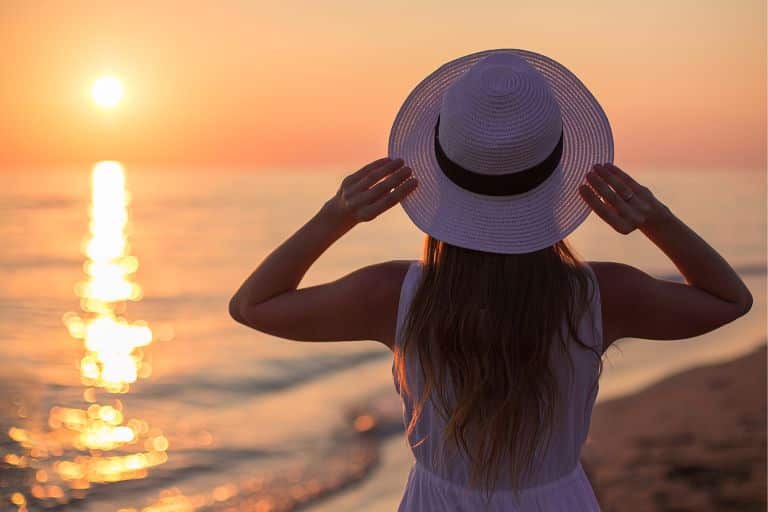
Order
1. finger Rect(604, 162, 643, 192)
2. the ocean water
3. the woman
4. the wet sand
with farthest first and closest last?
the ocean water < the wet sand < the woman < finger Rect(604, 162, 643, 192)

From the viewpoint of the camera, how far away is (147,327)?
47.3ft

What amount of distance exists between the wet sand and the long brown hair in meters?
4.49

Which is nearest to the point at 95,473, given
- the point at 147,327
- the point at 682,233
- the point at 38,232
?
the point at 682,233

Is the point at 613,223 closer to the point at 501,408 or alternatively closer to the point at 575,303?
the point at 575,303

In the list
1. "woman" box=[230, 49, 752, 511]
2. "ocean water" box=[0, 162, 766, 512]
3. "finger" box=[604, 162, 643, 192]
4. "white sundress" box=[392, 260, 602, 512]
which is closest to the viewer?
"finger" box=[604, 162, 643, 192]

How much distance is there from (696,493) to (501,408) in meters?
4.83

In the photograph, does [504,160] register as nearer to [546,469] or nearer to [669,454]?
[546,469]

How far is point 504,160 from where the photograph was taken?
186 centimetres

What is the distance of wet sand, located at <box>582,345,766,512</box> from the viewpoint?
20.3 ft

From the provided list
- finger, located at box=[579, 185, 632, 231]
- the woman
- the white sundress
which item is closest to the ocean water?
the woman

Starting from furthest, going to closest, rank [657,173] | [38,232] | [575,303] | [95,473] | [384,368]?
[657,173]
[38,232]
[384,368]
[95,473]
[575,303]

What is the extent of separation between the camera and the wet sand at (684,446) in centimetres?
619

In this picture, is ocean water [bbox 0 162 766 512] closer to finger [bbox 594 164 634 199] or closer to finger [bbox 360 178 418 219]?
finger [bbox 360 178 418 219]

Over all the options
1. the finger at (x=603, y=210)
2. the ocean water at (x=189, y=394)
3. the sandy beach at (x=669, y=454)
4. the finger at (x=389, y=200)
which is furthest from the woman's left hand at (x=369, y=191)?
the sandy beach at (x=669, y=454)
